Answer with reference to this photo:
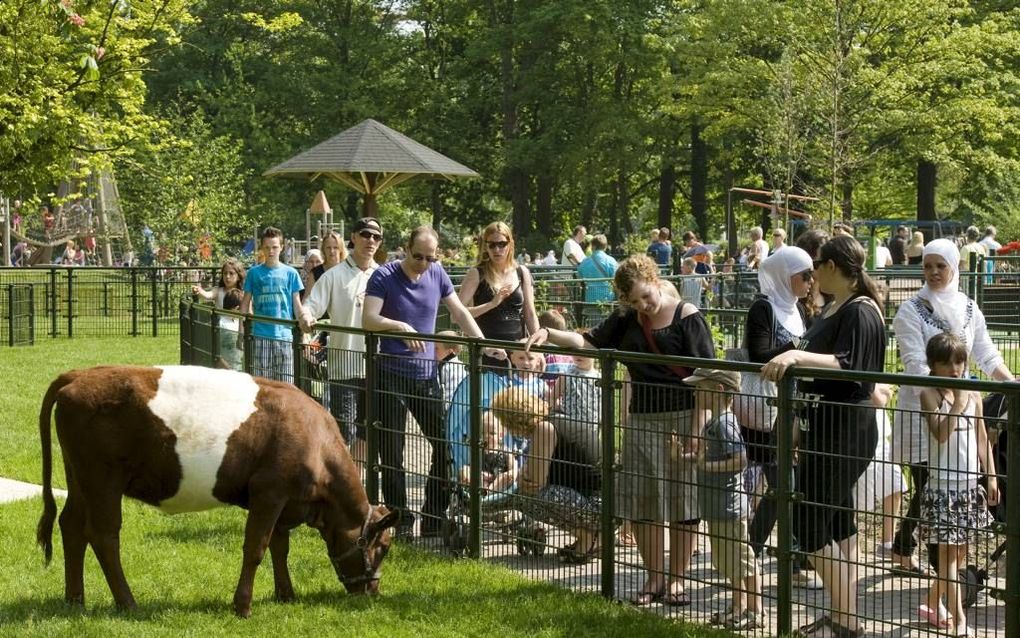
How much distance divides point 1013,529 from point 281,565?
3.63 meters

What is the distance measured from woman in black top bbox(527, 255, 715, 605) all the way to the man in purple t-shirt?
131 centimetres

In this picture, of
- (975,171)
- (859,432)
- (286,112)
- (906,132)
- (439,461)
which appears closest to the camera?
(859,432)

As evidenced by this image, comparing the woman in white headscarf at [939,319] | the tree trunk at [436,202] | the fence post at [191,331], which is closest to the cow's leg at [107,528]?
the woman in white headscarf at [939,319]

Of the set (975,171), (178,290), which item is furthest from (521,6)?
(178,290)

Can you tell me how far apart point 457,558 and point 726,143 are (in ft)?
153

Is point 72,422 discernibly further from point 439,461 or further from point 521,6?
point 521,6

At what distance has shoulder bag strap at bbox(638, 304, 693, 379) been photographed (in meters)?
7.11

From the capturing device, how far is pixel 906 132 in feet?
138

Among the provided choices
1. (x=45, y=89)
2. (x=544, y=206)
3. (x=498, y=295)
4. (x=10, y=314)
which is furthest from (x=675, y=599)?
(x=544, y=206)

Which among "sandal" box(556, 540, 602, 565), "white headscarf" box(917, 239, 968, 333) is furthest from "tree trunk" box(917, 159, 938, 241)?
"sandal" box(556, 540, 602, 565)

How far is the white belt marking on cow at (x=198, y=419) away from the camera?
22.8 ft

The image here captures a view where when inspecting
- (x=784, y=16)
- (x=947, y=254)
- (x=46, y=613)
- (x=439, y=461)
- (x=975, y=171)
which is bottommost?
(x=46, y=613)

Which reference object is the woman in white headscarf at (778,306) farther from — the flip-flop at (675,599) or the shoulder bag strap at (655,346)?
the flip-flop at (675,599)

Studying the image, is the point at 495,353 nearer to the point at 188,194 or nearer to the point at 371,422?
the point at 371,422
